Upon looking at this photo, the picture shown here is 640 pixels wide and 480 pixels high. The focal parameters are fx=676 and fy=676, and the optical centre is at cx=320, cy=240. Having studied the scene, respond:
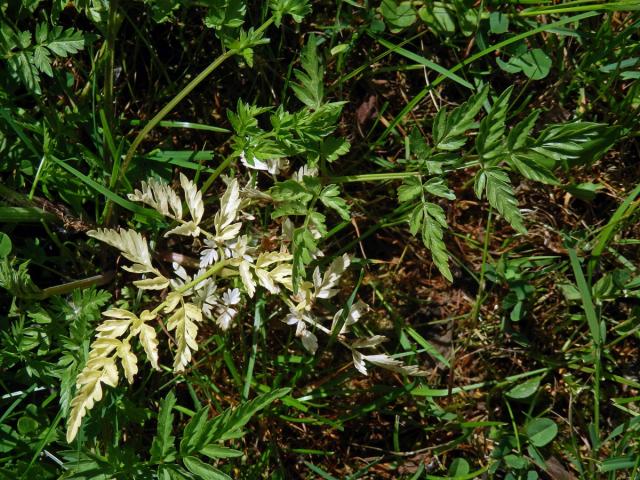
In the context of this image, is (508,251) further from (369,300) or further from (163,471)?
(163,471)

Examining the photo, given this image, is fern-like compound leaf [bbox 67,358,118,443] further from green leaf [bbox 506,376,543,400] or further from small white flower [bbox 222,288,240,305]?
green leaf [bbox 506,376,543,400]

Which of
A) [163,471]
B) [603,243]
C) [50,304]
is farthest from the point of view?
[603,243]

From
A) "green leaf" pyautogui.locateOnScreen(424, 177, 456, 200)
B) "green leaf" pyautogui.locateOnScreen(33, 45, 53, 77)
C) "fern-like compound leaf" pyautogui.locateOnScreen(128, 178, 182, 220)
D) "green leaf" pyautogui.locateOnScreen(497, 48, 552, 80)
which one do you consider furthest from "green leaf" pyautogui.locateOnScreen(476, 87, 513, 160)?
"green leaf" pyautogui.locateOnScreen(33, 45, 53, 77)

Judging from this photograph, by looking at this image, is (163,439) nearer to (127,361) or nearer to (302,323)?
(127,361)

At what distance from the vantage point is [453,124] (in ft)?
7.48

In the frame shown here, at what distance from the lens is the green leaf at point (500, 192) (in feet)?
7.11

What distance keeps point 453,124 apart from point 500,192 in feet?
0.93

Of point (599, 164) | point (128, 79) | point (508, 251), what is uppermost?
point (128, 79)

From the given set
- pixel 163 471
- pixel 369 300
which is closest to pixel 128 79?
pixel 369 300

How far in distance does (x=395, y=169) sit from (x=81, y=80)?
1398 mm

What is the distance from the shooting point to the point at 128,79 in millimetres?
2891

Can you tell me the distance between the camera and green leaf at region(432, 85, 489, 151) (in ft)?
7.38

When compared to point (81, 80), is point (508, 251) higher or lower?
lower

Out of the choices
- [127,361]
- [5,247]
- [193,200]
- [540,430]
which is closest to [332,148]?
[193,200]
